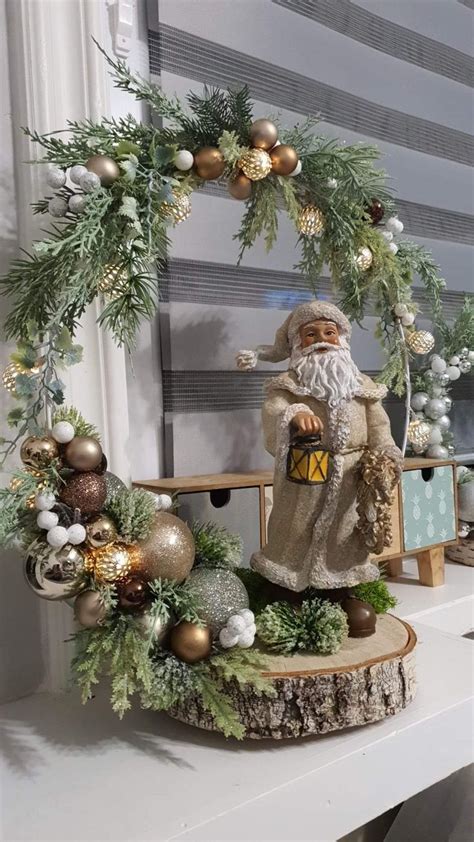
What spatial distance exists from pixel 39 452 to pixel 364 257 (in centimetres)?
58

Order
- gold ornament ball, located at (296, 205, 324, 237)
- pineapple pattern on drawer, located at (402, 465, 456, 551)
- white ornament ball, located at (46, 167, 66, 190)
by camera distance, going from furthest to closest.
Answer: pineapple pattern on drawer, located at (402, 465, 456, 551)
gold ornament ball, located at (296, 205, 324, 237)
white ornament ball, located at (46, 167, 66, 190)

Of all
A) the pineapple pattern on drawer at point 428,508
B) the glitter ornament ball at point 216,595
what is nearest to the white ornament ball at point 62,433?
the glitter ornament ball at point 216,595

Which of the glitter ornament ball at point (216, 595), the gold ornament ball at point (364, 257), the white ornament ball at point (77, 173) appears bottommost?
the glitter ornament ball at point (216, 595)

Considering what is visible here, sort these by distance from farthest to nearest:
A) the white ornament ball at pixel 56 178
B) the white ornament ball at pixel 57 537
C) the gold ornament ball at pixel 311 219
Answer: the gold ornament ball at pixel 311 219 → the white ornament ball at pixel 56 178 → the white ornament ball at pixel 57 537

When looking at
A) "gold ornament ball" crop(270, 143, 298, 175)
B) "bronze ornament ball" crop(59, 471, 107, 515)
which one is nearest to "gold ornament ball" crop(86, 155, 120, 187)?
"gold ornament ball" crop(270, 143, 298, 175)

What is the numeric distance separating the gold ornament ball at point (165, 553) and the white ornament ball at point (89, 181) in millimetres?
379

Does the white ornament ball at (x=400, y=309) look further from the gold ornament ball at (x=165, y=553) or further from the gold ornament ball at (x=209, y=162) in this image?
the gold ornament ball at (x=165, y=553)

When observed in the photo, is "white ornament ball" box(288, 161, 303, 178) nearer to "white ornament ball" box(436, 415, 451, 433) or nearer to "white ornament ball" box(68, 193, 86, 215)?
"white ornament ball" box(68, 193, 86, 215)

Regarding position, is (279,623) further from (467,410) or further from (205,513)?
(467,410)

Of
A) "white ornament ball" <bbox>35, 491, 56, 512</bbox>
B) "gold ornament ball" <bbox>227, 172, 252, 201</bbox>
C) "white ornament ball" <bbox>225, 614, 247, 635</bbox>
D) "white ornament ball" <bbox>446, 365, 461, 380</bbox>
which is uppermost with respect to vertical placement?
"gold ornament ball" <bbox>227, 172, 252, 201</bbox>

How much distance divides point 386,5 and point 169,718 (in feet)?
5.21

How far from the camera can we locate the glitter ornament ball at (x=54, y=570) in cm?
66

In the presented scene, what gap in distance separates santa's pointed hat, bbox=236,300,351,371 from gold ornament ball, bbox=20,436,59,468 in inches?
14.1

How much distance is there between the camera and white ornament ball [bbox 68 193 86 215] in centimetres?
75
